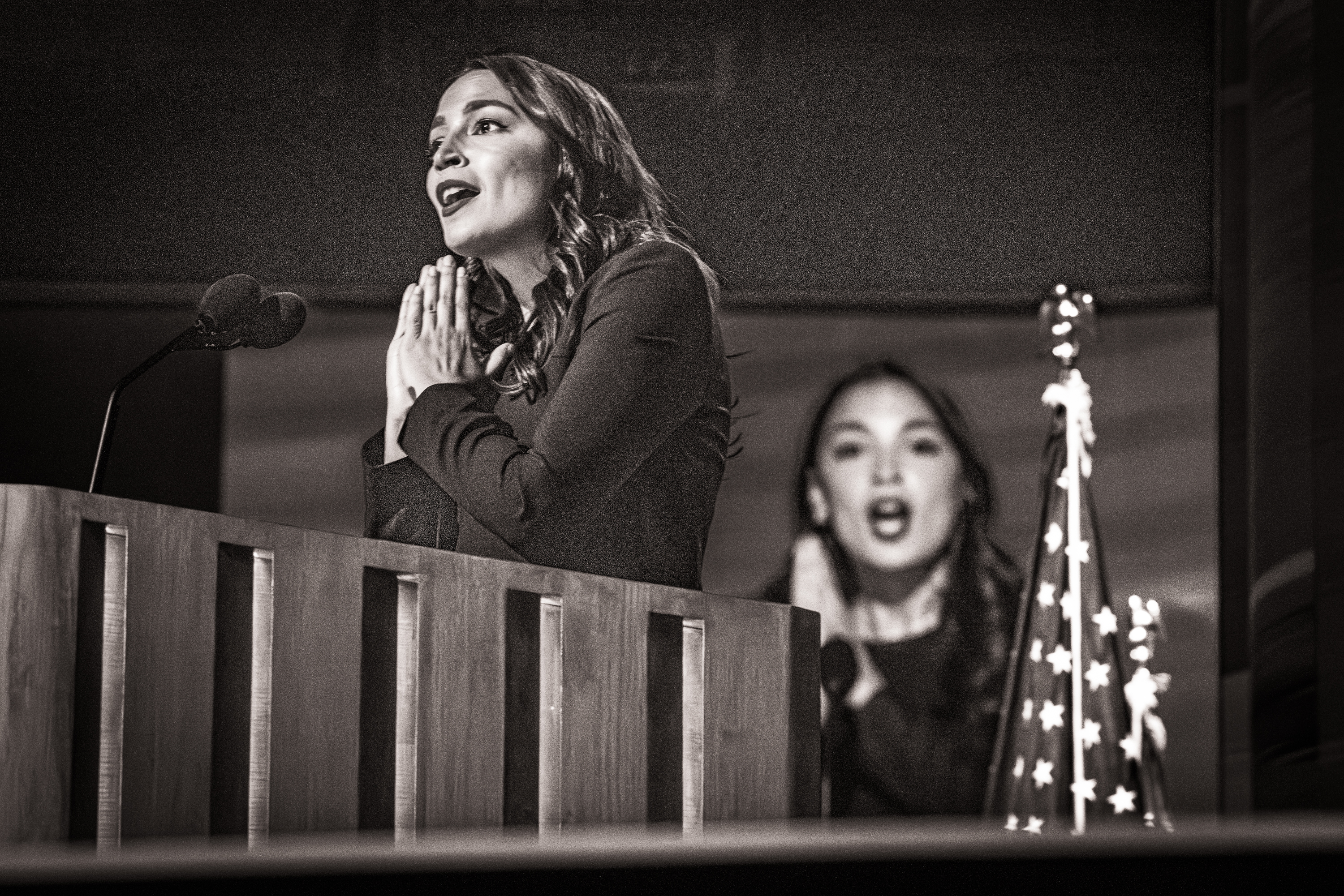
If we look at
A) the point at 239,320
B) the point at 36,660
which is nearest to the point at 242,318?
the point at 239,320

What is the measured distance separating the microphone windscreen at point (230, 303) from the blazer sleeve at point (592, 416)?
0.43 metres

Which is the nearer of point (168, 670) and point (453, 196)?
point (168, 670)

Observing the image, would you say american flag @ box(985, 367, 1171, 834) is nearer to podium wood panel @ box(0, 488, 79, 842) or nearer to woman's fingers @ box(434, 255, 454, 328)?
woman's fingers @ box(434, 255, 454, 328)

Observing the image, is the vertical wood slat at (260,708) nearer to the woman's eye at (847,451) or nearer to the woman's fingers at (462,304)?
the woman's fingers at (462,304)

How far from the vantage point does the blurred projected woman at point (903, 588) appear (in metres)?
3.10

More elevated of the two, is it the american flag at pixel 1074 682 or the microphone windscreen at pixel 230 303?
the microphone windscreen at pixel 230 303

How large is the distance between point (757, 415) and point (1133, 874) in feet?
7.25

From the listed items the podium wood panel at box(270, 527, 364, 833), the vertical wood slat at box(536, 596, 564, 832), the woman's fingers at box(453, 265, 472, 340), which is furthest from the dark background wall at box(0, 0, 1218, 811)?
the podium wood panel at box(270, 527, 364, 833)

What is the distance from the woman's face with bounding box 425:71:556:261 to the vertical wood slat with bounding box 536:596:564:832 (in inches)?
38.8

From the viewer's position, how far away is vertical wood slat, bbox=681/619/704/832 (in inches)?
98.1

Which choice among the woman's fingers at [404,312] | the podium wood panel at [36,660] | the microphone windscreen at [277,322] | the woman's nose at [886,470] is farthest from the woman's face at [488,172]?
the podium wood panel at [36,660]

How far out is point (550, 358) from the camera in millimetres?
3162

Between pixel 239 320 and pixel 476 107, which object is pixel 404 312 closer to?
pixel 239 320

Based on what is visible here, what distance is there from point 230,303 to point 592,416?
0.84 metres
